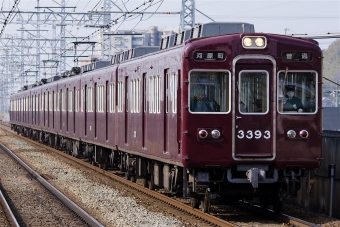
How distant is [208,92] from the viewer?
40.0 feet

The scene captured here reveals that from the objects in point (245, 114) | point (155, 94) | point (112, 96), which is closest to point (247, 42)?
point (245, 114)

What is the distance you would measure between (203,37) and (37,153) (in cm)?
2019

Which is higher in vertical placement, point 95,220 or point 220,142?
point 220,142

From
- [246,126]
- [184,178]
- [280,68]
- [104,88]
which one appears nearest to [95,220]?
[184,178]

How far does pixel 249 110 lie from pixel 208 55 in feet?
3.47

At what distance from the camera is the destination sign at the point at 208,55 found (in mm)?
12203

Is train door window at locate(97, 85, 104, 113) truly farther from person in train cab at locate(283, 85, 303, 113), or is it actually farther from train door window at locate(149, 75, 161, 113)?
person in train cab at locate(283, 85, 303, 113)

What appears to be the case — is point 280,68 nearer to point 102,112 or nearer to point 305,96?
point 305,96

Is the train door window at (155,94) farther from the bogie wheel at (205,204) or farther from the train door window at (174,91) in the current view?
the bogie wheel at (205,204)

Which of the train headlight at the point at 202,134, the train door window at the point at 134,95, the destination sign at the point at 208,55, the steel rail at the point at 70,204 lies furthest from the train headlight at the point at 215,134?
the train door window at the point at 134,95

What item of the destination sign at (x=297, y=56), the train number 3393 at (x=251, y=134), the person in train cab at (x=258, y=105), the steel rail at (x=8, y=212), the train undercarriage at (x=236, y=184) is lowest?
the steel rail at (x=8, y=212)

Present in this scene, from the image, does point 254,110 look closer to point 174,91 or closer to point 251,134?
point 251,134

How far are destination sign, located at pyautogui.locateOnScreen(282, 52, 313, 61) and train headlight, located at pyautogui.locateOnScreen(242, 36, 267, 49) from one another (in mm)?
365

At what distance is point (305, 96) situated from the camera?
40.5ft
